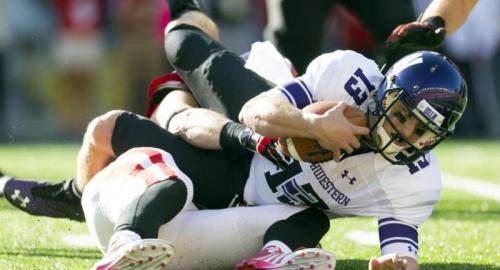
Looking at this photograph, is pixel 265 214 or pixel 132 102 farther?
pixel 132 102

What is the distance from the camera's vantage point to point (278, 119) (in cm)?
331

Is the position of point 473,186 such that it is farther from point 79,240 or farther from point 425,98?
point 425,98

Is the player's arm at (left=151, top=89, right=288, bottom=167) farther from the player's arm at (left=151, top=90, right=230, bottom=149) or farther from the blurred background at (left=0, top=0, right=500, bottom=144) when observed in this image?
the blurred background at (left=0, top=0, right=500, bottom=144)

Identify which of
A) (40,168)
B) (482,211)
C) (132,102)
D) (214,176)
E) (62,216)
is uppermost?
(214,176)

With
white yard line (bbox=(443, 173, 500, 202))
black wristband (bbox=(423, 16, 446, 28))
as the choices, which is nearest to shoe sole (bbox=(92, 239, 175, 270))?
black wristband (bbox=(423, 16, 446, 28))

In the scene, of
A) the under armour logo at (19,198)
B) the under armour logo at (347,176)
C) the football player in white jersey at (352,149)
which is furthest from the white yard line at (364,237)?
the under armour logo at (19,198)

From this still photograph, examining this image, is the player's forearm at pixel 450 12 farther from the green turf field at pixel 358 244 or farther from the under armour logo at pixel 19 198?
the under armour logo at pixel 19 198

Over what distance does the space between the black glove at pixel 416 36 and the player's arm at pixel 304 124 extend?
0.93 meters

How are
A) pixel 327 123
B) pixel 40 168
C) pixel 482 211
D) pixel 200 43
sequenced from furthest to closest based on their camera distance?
1. pixel 40 168
2. pixel 482 211
3. pixel 200 43
4. pixel 327 123

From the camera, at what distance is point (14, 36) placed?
34.6 ft

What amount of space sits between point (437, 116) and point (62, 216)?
60.8 inches

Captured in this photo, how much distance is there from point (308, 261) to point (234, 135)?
2.49 ft

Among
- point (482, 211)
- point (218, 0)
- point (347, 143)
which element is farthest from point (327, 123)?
point (218, 0)

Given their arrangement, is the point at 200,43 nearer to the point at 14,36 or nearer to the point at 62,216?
the point at 62,216
